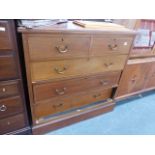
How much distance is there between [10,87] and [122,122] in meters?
1.19

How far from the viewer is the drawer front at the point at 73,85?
1.05 meters

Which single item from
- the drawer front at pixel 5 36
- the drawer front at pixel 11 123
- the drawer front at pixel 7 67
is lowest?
the drawer front at pixel 11 123

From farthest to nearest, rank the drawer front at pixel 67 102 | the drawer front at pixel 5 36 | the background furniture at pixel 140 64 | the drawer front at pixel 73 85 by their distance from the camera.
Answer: the background furniture at pixel 140 64 < the drawer front at pixel 67 102 < the drawer front at pixel 73 85 < the drawer front at pixel 5 36

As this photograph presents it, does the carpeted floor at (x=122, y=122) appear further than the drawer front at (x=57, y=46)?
Yes

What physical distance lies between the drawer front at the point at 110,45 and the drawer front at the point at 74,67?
2.3 inches

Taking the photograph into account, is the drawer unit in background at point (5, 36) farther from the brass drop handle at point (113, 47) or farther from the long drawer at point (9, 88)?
the brass drop handle at point (113, 47)

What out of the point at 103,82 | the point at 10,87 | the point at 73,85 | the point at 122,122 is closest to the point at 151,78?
the point at 122,122

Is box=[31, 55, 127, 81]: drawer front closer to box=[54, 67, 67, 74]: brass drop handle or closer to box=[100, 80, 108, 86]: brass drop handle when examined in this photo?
box=[54, 67, 67, 74]: brass drop handle

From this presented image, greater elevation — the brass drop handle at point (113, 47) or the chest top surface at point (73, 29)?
the chest top surface at point (73, 29)

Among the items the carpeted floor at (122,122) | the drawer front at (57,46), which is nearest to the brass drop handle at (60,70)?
the drawer front at (57,46)
